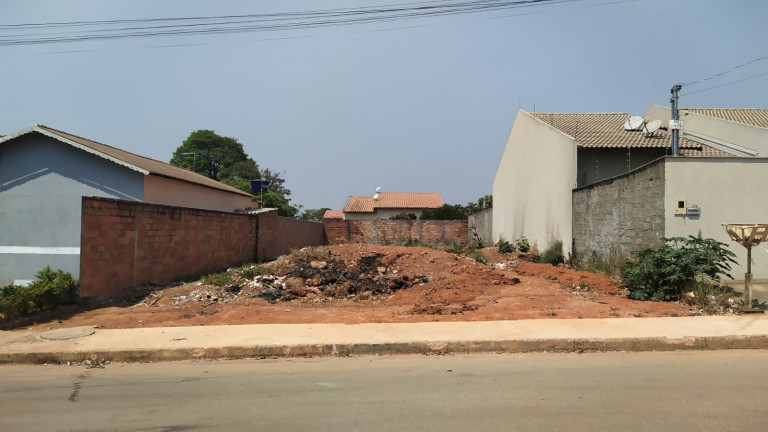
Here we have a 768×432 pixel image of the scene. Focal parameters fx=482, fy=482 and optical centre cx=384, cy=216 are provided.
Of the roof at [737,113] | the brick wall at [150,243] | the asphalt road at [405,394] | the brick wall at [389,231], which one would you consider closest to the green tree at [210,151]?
the brick wall at [389,231]

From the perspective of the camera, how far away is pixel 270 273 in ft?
45.8

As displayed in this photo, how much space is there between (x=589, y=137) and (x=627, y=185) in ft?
24.3

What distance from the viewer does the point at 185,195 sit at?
23.8 m

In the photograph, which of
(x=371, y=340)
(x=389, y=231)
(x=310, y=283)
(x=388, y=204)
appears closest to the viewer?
(x=371, y=340)

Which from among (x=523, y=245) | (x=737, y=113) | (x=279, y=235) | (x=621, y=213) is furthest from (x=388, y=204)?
(x=621, y=213)

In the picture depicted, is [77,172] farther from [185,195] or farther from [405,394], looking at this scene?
[405,394]

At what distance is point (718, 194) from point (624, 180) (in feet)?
7.67

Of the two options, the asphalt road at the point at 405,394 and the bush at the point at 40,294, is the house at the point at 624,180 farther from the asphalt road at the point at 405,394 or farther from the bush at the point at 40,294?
the bush at the point at 40,294

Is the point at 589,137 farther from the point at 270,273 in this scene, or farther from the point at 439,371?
the point at 439,371

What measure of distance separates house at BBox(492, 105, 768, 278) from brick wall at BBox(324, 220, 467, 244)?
645 centimetres

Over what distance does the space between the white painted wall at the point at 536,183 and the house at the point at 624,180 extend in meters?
0.04

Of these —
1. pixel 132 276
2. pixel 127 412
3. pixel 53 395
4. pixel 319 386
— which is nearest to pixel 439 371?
pixel 319 386

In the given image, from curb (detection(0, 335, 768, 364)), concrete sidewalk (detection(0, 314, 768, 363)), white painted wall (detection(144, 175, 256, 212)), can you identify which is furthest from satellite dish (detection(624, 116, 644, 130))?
white painted wall (detection(144, 175, 256, 212))

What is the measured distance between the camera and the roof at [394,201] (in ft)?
196
